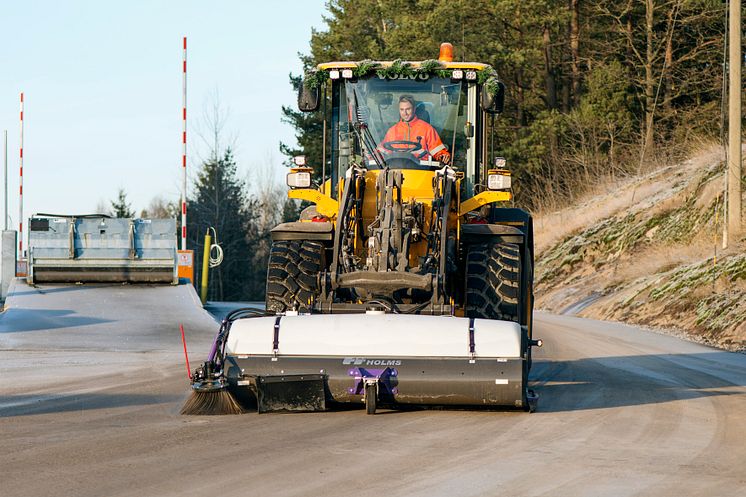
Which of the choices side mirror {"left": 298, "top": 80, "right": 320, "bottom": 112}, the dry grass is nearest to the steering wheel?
side mirror {"left": 298, "top": 80, "right": 320, "bottom": 112}

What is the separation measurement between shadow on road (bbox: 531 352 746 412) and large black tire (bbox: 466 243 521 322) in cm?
87

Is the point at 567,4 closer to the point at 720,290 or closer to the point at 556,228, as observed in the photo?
the point at 556,228

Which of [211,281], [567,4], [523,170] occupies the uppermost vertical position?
[567,4]

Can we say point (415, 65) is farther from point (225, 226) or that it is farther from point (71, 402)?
point (225, 226)

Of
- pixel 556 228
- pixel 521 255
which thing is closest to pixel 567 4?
pixel 556 228

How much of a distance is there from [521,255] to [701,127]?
2974 centimetres

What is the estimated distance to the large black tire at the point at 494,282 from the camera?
951cm

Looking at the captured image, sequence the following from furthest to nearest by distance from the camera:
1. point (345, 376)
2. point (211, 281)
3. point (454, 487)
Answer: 1. point (211, 281)
2. point (345, 376)
3. point (454, 487)

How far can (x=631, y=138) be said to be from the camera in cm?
4125

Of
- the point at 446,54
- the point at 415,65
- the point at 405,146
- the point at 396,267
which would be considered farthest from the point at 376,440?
the point at 446,54

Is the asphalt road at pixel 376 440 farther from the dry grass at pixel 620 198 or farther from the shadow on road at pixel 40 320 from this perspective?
the dry grass at pixel 620 198

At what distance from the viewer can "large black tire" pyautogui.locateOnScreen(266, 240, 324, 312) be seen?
991cm

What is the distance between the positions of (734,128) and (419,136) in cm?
1401

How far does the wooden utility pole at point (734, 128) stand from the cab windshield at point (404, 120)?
13418 mm
